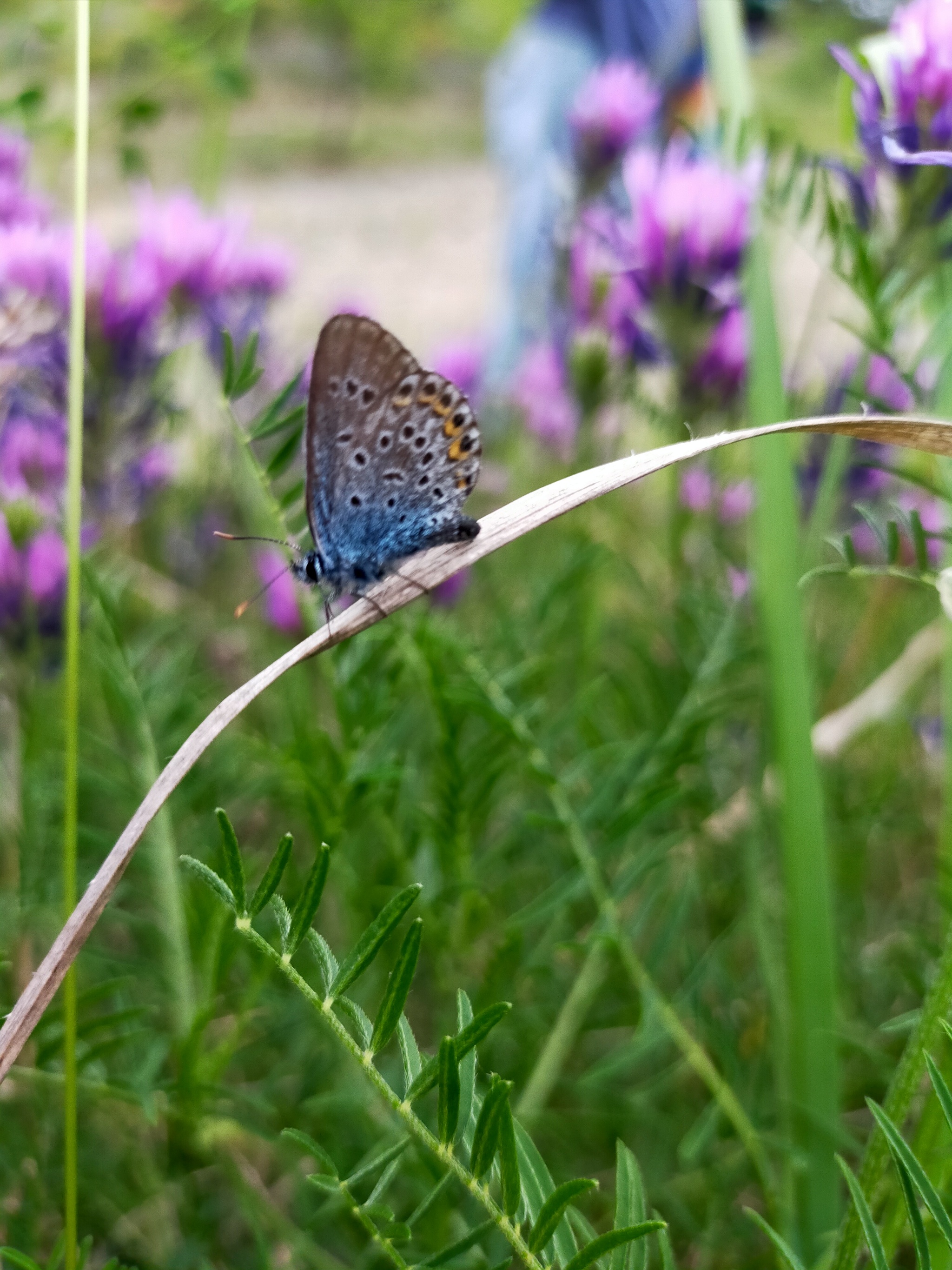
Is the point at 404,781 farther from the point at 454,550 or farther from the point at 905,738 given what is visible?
the point at 905,738

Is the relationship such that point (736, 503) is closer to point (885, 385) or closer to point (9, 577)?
point (885, 385)

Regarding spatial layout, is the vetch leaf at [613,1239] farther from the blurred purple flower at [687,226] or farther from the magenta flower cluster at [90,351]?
the blurred purple flower at [687,226]

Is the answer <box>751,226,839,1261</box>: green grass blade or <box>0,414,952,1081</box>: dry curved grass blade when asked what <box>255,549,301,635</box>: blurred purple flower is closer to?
<box>751,226,839,1261</box>: green grass blade

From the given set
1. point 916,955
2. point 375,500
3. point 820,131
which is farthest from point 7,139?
point 820,131

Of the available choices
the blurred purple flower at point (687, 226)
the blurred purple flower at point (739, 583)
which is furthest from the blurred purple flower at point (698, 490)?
the blurred purple flower at point (687, 226)

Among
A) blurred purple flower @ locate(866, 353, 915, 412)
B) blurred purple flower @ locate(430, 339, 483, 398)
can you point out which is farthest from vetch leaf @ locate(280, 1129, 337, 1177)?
blurred purple flower @ locate(430, 339, 483, 398)
